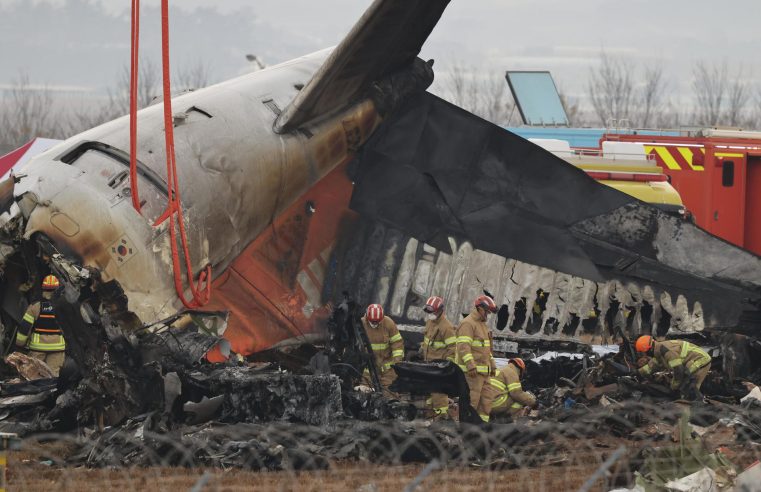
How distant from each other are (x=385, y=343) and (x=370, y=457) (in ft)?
11.7

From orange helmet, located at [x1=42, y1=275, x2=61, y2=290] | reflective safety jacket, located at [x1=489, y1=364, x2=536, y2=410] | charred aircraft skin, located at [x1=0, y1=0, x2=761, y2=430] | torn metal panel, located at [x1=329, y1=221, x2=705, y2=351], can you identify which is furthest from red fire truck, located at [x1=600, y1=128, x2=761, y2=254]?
orange helmet, located at [x1=42, y1=275, x2=61, y2=290]

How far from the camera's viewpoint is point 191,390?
10742mm

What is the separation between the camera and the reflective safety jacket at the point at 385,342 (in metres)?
13.5

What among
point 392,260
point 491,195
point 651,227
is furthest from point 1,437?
point 651,227

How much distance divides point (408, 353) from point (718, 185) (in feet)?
31.5

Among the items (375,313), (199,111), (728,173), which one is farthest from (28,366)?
(728,173)

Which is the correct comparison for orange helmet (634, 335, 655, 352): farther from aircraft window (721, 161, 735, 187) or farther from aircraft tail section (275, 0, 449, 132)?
aircraft window (721, 161, 735, 187)

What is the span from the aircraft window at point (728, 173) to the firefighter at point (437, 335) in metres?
9.56

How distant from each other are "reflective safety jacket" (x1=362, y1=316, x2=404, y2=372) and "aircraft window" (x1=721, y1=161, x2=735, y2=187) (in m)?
9.94

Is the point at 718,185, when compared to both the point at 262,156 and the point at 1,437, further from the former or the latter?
the point at 1,437

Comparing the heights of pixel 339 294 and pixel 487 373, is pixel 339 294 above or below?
above

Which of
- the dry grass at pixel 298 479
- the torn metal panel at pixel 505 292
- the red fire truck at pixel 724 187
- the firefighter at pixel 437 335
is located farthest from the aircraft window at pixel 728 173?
the dry grass at pixel 298 479

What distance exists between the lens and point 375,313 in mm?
13258

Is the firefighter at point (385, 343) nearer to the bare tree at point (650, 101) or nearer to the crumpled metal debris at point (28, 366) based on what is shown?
the crumpled metal debris at point (28, 366)
